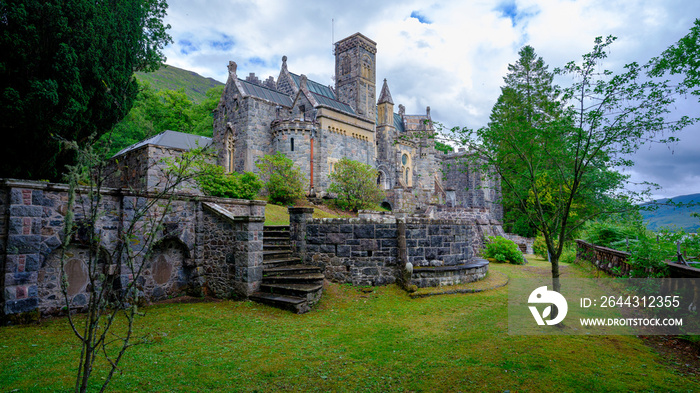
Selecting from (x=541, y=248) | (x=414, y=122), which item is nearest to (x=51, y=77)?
(x=541, y=248)

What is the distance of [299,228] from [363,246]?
2027 mm

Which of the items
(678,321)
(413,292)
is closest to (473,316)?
(413,292)

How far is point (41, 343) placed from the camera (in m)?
5.82

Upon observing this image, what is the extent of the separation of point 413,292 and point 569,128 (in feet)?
17.6

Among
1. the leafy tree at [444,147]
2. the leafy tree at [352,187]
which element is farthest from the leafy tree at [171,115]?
the leafy tree at [444,147]

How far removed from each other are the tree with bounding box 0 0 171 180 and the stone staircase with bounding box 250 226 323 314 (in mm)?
5172

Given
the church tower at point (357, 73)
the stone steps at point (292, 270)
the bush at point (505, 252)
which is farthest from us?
the church tower at point (357, 73)

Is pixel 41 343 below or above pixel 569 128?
below

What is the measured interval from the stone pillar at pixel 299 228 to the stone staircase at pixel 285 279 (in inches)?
8.3

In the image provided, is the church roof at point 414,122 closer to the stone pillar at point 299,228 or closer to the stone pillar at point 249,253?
the stone pillar at point 299,228

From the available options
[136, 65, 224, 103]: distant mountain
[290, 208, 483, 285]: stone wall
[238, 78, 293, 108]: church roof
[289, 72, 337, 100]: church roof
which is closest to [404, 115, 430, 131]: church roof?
[289, 72, 337, 100]: church roof

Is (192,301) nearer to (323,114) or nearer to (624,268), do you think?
(624,268)

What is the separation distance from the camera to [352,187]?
24.3m

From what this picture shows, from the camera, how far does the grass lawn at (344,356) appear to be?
442cm
